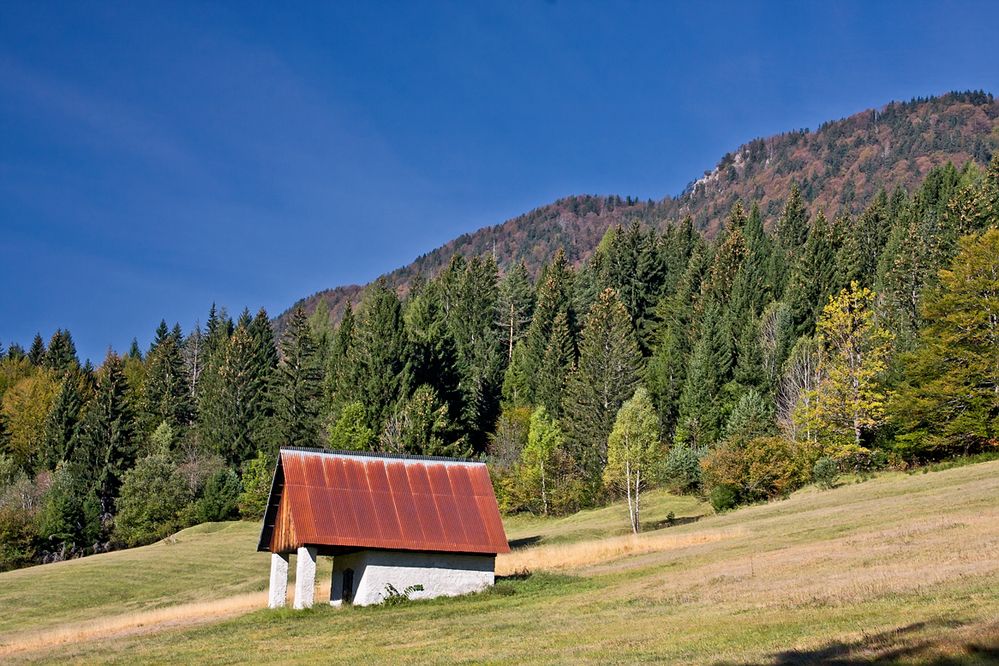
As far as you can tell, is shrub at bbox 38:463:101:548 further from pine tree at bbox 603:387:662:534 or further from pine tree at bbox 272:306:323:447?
pine tree at bbox 603:387:662:534

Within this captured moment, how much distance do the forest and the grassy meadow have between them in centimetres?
939

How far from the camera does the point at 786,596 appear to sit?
25.7 metres

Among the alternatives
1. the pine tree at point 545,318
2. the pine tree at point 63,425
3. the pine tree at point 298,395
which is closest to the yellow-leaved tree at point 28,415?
the pine tree at point 63,425

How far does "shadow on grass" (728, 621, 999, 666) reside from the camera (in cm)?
1573

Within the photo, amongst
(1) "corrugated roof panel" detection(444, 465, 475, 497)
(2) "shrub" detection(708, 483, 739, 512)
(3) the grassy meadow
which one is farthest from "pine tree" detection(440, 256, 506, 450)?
(1) "corrugated roof panel" detection(444, 465, 475, 497)


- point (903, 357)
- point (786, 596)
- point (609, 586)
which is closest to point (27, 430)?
point (903, 357)

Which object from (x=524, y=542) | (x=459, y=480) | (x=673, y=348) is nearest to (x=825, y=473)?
(x=524, y=542)

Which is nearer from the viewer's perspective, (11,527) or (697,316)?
(11,527)

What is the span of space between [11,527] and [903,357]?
236 feet

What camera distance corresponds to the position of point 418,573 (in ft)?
130

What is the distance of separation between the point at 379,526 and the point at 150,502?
2441 inches

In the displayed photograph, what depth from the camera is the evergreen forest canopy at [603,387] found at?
6556 cm

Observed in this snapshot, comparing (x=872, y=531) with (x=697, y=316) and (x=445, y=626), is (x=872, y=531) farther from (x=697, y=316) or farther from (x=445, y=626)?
(x=697, y=316)

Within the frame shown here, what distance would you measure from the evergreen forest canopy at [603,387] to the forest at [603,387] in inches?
9.0
